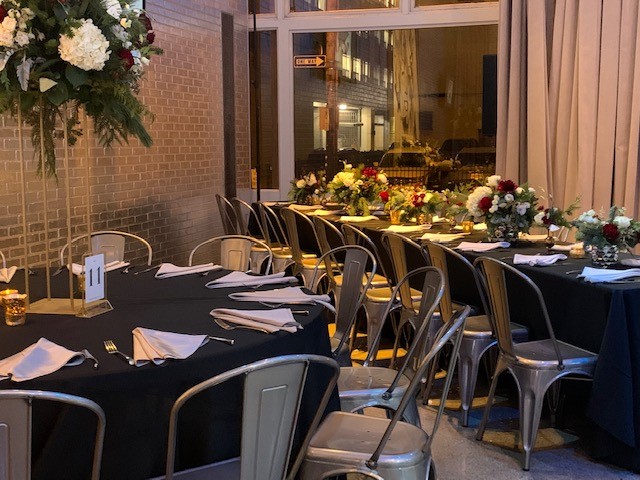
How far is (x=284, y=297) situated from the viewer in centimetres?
312

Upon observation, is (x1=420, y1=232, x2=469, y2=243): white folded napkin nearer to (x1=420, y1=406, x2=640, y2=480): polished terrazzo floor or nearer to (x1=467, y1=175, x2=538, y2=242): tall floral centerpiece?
(x1=467, y1=175, x2=538, y2=242): tall floral centerpiece

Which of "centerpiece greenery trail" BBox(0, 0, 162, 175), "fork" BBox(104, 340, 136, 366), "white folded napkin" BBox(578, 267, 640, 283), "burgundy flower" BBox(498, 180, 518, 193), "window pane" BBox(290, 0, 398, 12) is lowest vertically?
"white folded napkin" BBox(578, 267, 640, 283)

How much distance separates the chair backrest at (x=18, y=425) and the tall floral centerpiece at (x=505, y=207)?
3.46 metres

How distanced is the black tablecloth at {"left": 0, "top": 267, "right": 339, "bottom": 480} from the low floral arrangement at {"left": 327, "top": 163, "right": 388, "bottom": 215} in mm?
→ 3999

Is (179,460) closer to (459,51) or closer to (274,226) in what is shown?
(274,226)

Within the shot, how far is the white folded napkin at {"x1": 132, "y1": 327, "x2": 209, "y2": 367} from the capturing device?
231 cm

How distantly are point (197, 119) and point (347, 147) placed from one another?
2.17 m

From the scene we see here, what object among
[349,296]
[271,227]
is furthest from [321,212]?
[349,296]

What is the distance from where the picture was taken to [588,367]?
369 cm

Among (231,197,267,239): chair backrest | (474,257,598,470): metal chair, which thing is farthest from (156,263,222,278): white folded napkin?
(231,197,267,239): chair backrest

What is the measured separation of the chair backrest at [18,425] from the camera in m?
1.78

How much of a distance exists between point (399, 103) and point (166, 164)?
10.4 ft

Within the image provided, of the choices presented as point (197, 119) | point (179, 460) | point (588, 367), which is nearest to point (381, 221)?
point (197, 119)

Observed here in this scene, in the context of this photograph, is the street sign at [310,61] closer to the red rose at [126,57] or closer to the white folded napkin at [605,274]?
the white folded napkin at [605,274]
